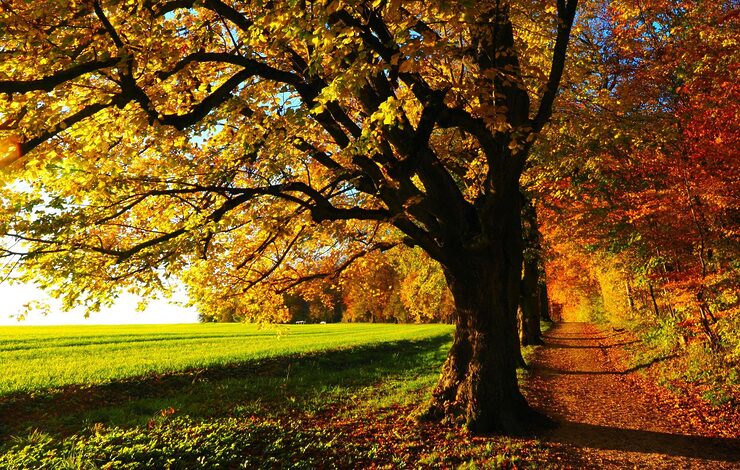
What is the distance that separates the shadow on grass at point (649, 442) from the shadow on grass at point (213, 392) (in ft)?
20.7

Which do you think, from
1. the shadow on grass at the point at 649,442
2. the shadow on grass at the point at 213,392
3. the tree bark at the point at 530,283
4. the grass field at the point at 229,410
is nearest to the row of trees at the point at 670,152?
the tree bark at the point at 530,283

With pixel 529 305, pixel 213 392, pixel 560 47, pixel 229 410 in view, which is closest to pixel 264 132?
pixel 560 47

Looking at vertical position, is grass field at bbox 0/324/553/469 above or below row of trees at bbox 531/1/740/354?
below

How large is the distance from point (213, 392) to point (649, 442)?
44.0 ft

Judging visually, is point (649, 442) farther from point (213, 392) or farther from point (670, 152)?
point (213, 392)

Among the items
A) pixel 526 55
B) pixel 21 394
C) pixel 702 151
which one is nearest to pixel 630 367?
pixel 702 151

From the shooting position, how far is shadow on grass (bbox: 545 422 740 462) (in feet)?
25.5

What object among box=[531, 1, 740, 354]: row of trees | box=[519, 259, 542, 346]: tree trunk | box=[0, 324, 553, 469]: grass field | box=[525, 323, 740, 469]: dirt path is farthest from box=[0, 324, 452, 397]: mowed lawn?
box=[531, 1, 740, 354]: row of trees

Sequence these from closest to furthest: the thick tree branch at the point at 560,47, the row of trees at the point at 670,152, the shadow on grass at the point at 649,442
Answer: the thick tree branch at the point at 560,47
the shadow on grass at the point at 649,442
the row of trees at the point at 670,152

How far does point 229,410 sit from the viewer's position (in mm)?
12891

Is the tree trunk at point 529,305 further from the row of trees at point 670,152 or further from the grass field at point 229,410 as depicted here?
the row of trees at point 670,152

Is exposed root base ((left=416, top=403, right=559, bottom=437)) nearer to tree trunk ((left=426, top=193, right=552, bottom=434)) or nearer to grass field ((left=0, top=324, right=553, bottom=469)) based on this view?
tree trunk ((left=426, top=193, right=552, bottom=434))

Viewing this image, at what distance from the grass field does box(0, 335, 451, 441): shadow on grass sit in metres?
0.05

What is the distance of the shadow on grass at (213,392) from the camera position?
1276cm
